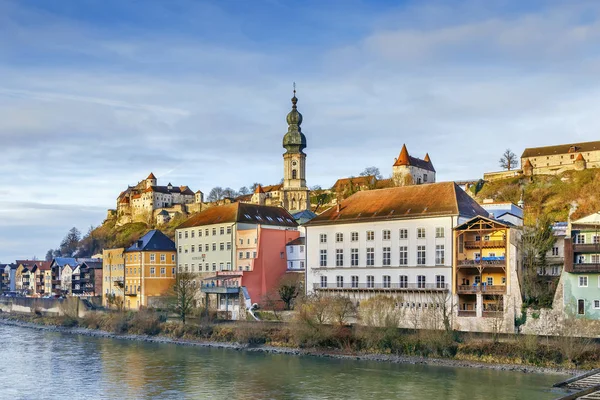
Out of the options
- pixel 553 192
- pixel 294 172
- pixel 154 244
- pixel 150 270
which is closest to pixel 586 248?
pixel 150 270

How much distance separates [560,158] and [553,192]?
38.2 feet

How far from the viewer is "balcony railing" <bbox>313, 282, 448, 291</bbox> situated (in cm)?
4566

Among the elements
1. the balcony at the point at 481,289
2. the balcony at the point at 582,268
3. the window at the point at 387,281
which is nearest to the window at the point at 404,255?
the window at the point at 387,281

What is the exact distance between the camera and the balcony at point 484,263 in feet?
139

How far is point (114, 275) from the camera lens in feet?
231

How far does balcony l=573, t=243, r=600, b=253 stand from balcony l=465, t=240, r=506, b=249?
14.9 ft

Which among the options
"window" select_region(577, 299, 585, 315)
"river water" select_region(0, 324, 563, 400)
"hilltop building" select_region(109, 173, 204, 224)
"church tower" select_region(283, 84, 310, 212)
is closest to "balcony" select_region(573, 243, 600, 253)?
"window" select_region(577, 299, 585, 315)

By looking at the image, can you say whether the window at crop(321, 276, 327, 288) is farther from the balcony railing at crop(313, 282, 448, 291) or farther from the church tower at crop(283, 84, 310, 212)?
the church tower at crop(283, 84, 310, 212)

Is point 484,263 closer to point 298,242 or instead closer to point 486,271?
point 486,271

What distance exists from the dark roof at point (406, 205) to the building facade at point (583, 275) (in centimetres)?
791

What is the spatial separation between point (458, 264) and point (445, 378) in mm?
12198

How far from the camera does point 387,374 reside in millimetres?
35219

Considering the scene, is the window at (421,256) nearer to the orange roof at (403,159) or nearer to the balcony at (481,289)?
the balcony at (481,289)

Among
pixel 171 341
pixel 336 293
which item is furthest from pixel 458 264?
pixel 171 341
